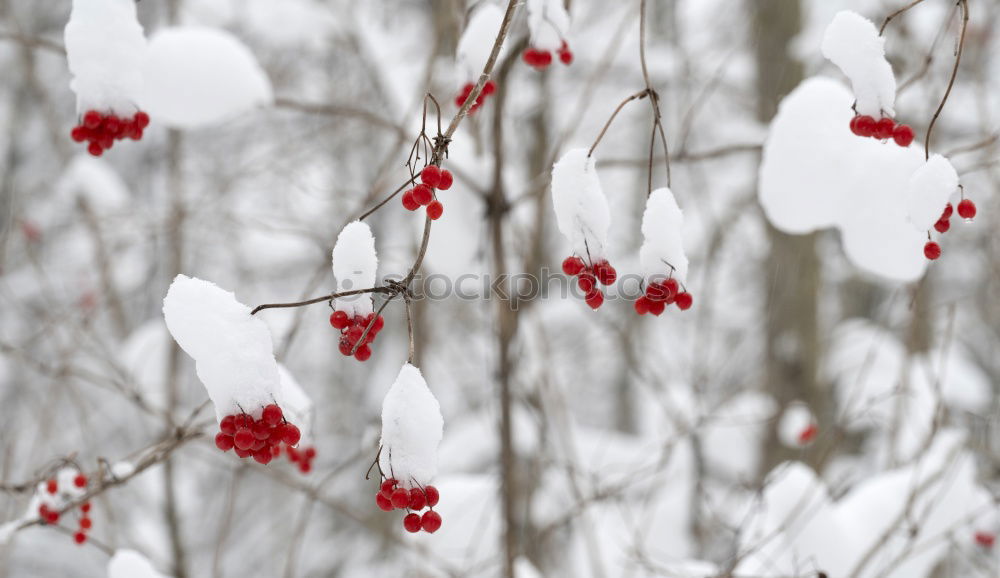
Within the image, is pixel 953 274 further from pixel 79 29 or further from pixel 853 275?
pixel 79 29

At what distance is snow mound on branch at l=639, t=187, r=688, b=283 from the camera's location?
1.20 metres

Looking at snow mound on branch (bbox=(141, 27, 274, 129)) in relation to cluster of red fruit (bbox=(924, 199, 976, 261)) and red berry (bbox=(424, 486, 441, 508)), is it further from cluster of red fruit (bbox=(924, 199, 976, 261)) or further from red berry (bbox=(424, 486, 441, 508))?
cluster of red fruit (bbox=(924, 199, 976, 261))

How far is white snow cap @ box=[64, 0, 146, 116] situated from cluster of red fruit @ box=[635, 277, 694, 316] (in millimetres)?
1133

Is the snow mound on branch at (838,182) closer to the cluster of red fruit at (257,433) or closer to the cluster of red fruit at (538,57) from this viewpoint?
the cluster of red fruit at (538,57)

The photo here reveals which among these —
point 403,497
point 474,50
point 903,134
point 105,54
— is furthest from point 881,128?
point 105,54

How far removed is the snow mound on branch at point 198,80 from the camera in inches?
85.6

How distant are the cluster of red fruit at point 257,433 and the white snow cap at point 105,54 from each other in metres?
0.82

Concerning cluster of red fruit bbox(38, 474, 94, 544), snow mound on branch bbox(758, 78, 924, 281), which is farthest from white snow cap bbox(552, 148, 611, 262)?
cluster of red fruit bbox(38, 474, 94, 544)

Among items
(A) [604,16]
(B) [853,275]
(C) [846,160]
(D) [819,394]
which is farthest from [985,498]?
(B) [853,275]

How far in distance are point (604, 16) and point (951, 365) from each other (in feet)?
11.6

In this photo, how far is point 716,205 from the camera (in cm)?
664

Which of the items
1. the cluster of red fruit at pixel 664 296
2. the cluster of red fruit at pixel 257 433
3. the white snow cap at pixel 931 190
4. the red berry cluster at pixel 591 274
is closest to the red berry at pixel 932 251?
the white snow cap at pixel 931 190

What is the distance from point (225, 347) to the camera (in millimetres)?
1071

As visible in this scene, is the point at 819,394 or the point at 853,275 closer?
the point at 819,394
